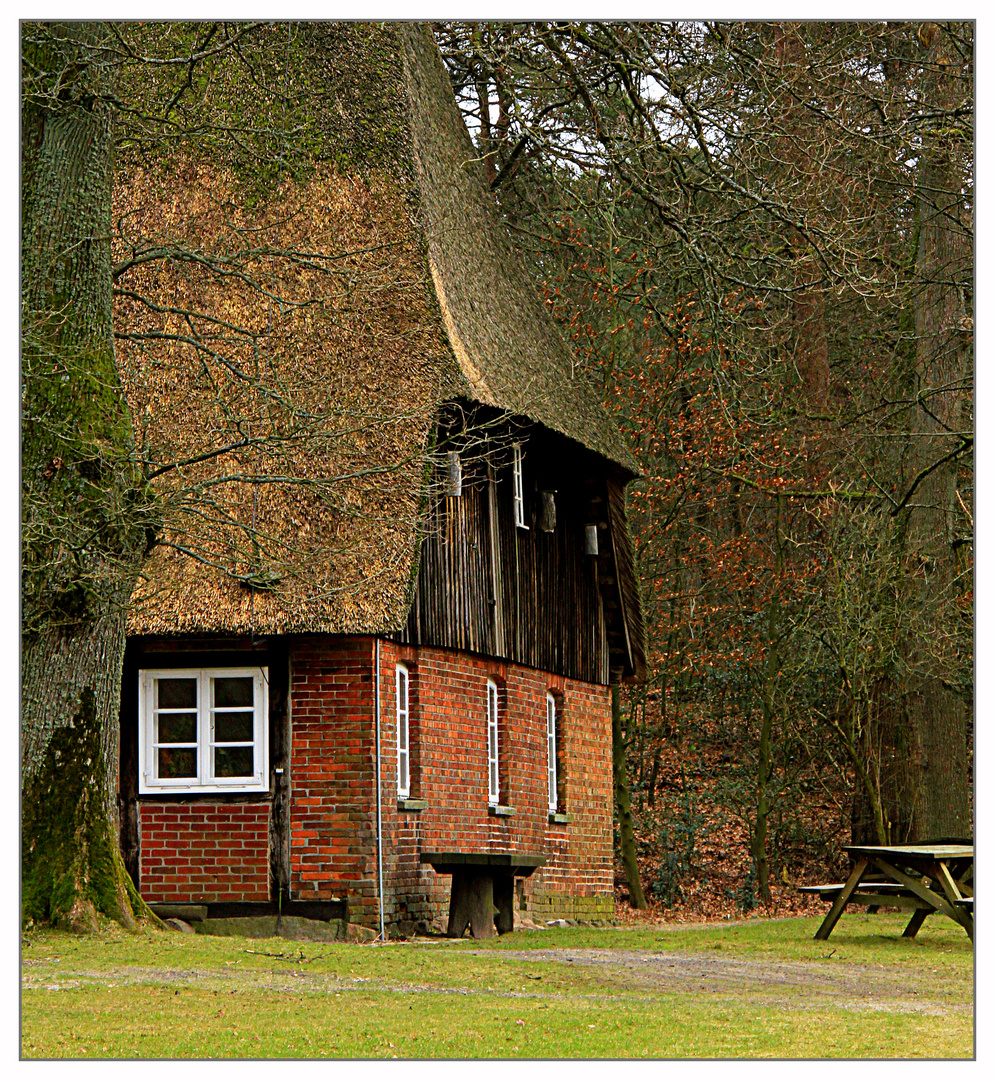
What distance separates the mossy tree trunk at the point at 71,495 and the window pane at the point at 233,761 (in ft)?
10.2

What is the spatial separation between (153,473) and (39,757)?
2.15 m

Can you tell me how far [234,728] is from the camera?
48.3ft

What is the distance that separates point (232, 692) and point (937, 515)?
9.99 meters

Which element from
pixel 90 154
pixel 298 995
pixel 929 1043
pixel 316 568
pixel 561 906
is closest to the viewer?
pixel 929 1043

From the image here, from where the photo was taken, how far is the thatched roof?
1405 cm

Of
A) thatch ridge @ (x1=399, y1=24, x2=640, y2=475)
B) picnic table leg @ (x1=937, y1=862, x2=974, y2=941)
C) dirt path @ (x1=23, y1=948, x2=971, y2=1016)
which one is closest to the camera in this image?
dirt path @ (x1=23, y1=948, x2=971, y2=1016)

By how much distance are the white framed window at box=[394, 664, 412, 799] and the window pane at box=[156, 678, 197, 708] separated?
1947 millimetres

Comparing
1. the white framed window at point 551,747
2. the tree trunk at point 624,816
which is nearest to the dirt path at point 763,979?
the white framed window at point 551,747

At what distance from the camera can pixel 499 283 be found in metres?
19.0

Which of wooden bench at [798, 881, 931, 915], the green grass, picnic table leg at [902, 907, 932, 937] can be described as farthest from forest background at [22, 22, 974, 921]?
picnic table leg at [902, 907, 932, 937]

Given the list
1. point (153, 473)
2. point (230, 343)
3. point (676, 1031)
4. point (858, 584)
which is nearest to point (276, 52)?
point (230, 343)

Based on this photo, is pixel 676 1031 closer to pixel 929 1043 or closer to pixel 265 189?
pixel 929 1043

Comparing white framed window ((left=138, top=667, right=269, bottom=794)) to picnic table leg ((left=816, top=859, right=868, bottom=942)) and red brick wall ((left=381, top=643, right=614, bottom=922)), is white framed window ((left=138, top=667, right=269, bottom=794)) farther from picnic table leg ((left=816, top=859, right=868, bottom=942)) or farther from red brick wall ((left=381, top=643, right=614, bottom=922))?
picnic table leg ((left=816, top=859, right=868, bottom=942))

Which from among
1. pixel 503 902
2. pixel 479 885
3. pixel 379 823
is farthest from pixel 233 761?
pixel 503 902
